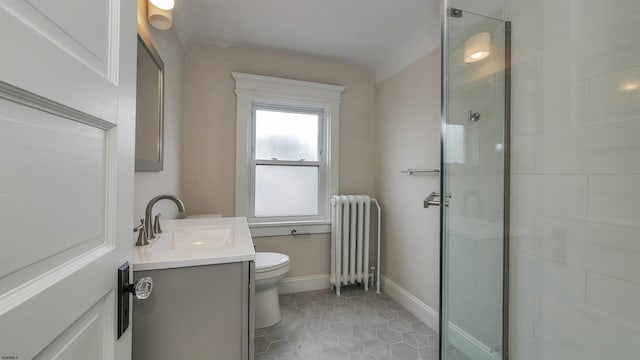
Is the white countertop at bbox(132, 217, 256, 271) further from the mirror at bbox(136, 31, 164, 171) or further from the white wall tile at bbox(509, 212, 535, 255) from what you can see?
the white wall tile at bbox(509, 212, 535, 255)

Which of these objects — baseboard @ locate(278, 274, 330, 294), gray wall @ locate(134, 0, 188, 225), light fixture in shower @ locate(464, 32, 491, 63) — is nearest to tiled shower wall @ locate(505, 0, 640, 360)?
light fixture in shower @ locate(464, 32, 491, 63)

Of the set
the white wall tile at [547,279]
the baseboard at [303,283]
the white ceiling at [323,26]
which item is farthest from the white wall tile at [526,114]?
the baseboard at [303,283]

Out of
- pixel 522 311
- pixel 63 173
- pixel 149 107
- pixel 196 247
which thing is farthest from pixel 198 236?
pixel 522 311

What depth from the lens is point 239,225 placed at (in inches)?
59.9

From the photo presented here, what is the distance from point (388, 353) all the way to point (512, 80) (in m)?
1.67

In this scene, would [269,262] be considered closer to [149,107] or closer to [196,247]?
[196,247]

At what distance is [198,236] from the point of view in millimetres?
1417

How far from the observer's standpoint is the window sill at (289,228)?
2410mm

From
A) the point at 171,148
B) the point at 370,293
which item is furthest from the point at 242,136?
the point at 370,293

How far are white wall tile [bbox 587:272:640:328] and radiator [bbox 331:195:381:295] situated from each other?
156 cm

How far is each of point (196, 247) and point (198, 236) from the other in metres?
0.27

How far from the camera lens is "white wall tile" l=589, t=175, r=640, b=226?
915 mm

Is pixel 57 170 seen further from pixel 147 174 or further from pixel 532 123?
pixel 532 123

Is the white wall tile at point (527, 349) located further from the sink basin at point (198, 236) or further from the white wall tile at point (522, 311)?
the sink basin at point (198, 236)
